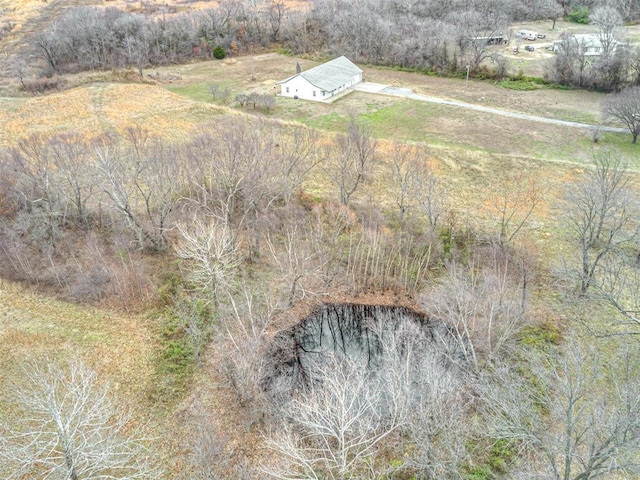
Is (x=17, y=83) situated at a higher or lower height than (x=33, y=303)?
higher

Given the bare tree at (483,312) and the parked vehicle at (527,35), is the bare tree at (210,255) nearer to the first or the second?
the bare tree at (483,312)

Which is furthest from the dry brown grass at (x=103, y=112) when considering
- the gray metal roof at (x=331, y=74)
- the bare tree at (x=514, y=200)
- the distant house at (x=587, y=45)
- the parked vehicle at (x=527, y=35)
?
the parked vehicle at (x=527, y=35)

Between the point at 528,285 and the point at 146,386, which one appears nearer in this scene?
the point at 146,386

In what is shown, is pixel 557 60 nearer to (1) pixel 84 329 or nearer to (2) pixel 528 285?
(2) pixel 528 285

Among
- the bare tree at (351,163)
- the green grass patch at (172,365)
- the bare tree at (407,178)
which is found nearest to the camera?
the green grass patch at (172,365)

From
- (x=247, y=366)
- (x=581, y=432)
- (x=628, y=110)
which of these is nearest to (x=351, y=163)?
(x=247, y=366)

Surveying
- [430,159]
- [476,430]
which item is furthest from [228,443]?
[430,159]

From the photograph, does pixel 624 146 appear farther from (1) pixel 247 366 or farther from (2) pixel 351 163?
(1) pixel 247 366
